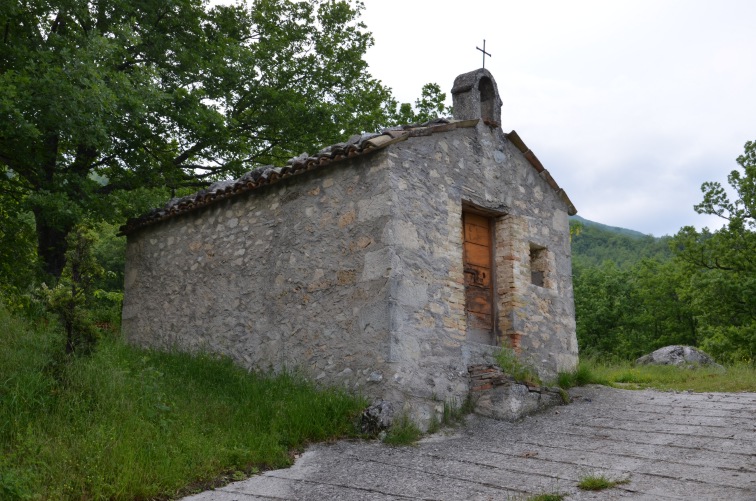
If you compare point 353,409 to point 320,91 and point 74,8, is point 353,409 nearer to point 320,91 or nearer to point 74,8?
point 74,8

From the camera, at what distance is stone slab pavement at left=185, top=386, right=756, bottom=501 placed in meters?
4.94

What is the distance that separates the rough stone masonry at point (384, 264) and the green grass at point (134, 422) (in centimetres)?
68

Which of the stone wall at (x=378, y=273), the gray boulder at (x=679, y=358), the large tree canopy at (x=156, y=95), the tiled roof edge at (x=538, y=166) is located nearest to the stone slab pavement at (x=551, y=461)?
the stone wall at (x=378, y=273)

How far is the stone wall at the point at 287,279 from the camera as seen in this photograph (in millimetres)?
7262

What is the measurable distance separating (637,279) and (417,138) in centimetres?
2617

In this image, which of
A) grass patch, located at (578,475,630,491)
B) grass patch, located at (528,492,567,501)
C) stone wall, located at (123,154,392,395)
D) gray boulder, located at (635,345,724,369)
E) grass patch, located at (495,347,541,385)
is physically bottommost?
grass patch, located at (528,492,567,501)

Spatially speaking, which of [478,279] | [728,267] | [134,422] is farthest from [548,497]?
[728,267]

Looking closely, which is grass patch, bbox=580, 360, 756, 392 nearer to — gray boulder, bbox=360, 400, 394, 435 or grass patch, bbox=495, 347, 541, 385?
grass patch, bbox=495, 347, 541, 385

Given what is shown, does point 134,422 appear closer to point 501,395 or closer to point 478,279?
point 501,395

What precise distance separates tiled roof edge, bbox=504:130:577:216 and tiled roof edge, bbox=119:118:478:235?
0.86 m

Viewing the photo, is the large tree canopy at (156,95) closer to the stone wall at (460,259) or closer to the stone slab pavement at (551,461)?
the stone wall at (460,259)

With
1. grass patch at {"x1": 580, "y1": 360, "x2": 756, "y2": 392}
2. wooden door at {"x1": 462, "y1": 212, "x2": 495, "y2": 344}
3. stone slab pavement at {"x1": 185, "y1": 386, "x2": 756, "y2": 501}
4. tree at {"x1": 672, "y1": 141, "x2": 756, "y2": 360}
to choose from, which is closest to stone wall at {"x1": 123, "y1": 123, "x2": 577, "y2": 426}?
wooden door at {"x1": 462, "y1": 212, "x2": 495, "y2": 344}

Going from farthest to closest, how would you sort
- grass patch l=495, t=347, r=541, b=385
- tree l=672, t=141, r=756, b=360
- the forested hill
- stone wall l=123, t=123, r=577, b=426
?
the forested hill → tree l=672, t=141, r=756, b=360 → grass patch l=495, t=347, r=541, b=385 → stone wall l=123, t=123, r=577, b=426

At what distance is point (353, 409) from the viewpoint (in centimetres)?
674
